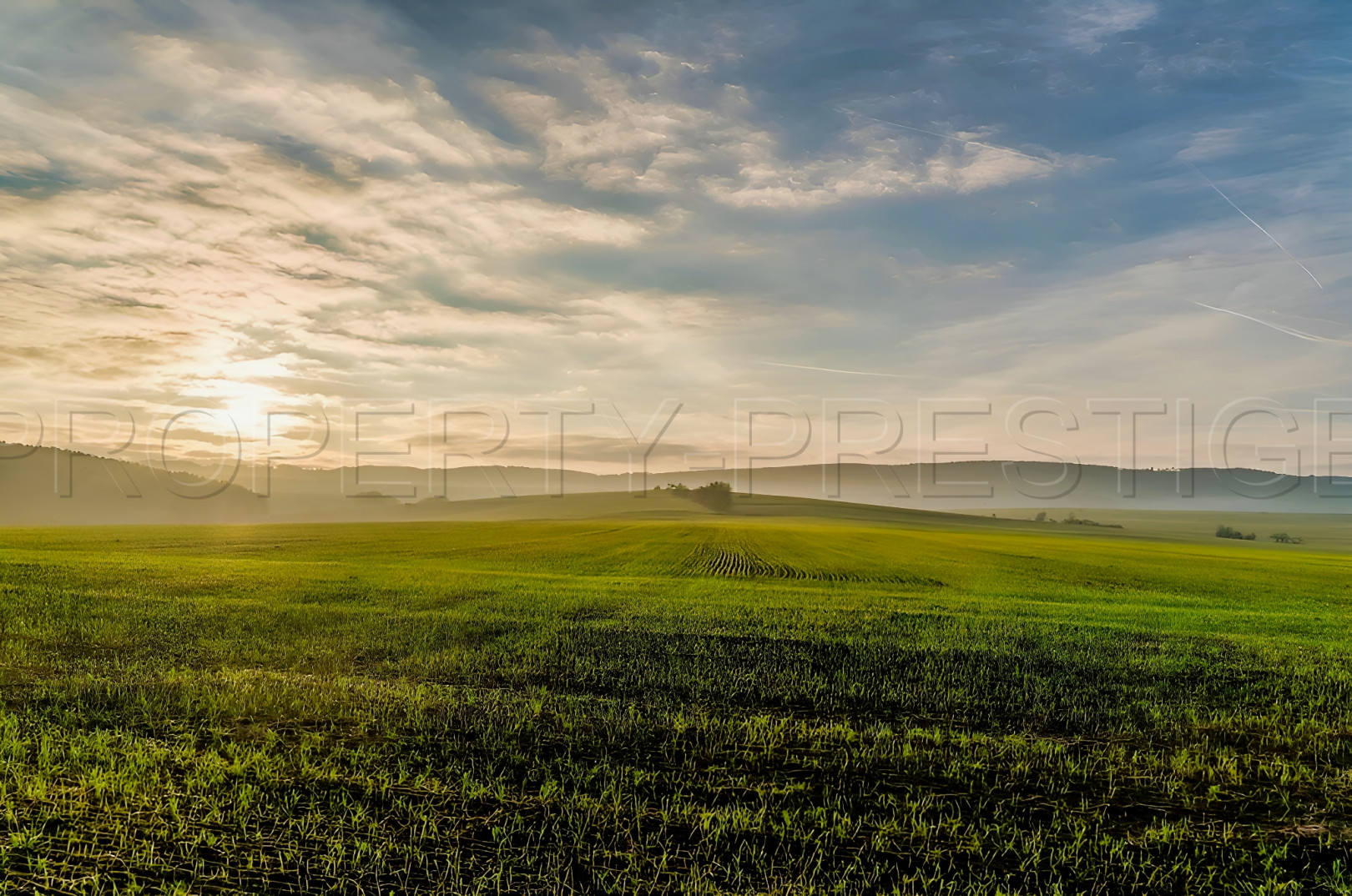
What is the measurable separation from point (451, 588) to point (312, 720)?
723 inches

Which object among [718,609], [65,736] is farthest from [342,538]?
[65,736]

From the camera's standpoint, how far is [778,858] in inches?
307

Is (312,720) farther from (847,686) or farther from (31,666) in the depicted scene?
(847,686)

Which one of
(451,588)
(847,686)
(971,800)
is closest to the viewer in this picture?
(971,800)

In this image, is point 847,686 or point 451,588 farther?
point 451,588

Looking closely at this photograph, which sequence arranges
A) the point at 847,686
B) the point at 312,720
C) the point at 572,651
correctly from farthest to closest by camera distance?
the point at 572,651 → the point at 847,686 → the point at 312,720

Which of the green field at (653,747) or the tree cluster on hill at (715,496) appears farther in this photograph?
the tree cluster on hill at (715,496)

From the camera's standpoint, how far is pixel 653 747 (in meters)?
11.2

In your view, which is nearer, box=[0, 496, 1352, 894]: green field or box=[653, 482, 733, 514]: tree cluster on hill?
box=[0, 496, 1352, 894]: green field

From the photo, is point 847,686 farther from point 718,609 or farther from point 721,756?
point 718,609

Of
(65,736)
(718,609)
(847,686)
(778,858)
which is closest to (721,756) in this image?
(778,858)

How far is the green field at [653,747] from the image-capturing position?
7.75 metres

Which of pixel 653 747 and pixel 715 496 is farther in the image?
pixel 715 496

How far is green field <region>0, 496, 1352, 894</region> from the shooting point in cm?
775
